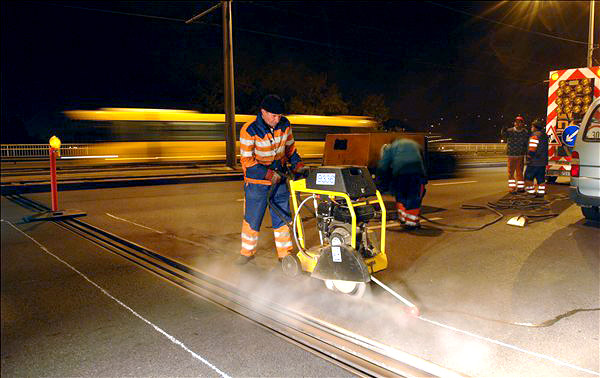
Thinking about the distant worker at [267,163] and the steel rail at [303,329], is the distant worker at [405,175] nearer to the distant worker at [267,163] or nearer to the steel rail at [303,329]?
the distant worker at [267,163]

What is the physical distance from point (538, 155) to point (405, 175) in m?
5.28

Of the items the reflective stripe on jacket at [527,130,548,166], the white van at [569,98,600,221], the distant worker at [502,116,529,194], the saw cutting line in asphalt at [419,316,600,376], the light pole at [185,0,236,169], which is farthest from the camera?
the light pole at [185,0,236,169]

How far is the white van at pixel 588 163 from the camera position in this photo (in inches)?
282

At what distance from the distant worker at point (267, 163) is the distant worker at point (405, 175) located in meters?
2.31

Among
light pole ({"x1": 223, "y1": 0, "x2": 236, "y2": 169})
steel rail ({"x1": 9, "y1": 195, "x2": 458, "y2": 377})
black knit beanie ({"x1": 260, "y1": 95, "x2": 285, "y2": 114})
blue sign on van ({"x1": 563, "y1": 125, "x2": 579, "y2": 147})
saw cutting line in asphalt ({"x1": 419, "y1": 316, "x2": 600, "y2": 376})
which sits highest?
light pole ({"x1": 223, "y1": 0, "x2": 236, "y2": 169})

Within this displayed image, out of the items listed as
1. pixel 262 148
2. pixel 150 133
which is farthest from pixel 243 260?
pixel 150 133

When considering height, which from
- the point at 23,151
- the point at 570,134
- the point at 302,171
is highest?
the point at 570,134

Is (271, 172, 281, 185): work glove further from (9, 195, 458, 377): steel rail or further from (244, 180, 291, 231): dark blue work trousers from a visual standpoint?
(9, 195, 458, 377): steel rail

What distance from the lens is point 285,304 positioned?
171 inches

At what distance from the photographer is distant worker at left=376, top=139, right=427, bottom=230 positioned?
7363mm

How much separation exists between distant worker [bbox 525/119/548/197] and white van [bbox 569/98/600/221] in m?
3.70

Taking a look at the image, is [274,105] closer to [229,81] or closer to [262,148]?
[262,148]

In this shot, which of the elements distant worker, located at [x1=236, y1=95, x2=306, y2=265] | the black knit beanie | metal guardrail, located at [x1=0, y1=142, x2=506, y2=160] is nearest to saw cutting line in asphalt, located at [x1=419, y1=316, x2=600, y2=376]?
distant worker, located at [x1=236, y1=95, x2=306, y2=265]

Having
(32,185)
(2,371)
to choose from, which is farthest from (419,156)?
(32,185)
